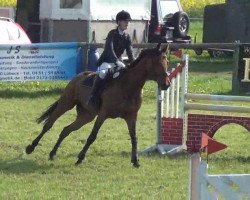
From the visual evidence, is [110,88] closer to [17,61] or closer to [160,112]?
[160,112]

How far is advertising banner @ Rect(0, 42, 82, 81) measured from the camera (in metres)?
20.0

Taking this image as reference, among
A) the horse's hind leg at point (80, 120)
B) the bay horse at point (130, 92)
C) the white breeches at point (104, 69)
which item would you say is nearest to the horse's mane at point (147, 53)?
the bay horse at point (130, 92)

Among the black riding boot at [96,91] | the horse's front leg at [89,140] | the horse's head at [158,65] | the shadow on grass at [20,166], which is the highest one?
the horse's head at [158,65]

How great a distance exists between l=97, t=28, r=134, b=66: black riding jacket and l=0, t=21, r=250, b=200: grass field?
1404 mm

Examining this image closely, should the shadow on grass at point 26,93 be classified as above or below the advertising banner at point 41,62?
below

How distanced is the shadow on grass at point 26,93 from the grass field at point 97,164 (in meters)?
1.29

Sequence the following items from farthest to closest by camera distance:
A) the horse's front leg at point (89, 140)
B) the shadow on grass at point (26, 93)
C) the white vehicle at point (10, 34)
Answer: the white vehicle at point (10, 34) < the shadow on grass at point (26, 93) < the horse's front leg at point (89, 140)

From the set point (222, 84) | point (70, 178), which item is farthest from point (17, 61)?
point (70, 178)

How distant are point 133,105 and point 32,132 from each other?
11.2ft

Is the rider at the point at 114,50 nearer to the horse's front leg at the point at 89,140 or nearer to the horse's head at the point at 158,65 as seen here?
the horse's front leg at the point at 89,140

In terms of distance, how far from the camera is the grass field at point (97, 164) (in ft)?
32.0

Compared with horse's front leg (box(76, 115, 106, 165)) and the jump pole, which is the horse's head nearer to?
horse's front leg (box(76, 115, 106, 165))

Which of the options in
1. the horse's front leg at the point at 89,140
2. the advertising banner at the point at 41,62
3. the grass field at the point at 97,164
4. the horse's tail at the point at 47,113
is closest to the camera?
the grass field at the point at 97,164

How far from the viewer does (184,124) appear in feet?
42.0
